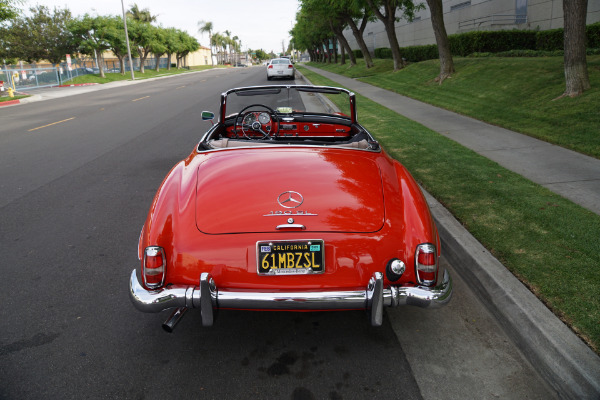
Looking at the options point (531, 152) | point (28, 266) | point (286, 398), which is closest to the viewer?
point (286, 398)

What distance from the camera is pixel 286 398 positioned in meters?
2.44

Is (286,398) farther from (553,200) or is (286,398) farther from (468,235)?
(553,200)

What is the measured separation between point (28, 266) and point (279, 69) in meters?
27.5

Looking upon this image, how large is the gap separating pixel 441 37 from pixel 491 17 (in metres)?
13.0

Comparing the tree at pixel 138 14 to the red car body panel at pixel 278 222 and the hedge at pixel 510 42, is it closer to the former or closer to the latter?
the hedge at pixel 510 42

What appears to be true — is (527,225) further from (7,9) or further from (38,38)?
(38,38)

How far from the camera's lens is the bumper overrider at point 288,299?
2494 mm

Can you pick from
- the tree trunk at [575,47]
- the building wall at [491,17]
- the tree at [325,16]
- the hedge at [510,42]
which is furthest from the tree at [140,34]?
the tree trunk at [575,47]

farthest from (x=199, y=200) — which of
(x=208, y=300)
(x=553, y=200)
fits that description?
(x=553, y=200)

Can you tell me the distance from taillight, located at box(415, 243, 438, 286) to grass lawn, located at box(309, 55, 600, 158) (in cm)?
596

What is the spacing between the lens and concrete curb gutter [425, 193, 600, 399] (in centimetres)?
241

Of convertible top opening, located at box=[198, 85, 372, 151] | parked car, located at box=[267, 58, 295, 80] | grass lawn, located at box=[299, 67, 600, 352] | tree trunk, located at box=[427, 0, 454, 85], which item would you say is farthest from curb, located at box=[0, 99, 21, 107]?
convertible top opening, located at box=[198, 85, 372, 151]

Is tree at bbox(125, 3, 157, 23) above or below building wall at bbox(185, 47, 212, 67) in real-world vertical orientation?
above

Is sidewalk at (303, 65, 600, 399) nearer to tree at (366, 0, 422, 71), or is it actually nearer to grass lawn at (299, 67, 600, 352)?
grass lawn at (299, 67, 600, 352)
